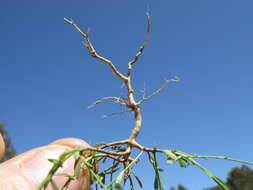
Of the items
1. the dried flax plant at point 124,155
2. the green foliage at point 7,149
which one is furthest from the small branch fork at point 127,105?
the green foliage at point 7,149

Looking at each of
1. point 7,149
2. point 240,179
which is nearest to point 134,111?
point 7,149

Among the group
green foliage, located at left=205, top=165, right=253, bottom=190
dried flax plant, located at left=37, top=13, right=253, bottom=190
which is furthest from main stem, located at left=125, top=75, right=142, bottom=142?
green foliage, located at left=205, top=165, right=253, bottom=190

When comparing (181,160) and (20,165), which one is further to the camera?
(20,165)

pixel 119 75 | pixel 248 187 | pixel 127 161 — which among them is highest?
pixel 119 75

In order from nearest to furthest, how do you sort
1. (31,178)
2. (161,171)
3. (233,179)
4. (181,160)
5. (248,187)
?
(181,160) → (161,171) → (31,178) → (248,187) → (233,179)

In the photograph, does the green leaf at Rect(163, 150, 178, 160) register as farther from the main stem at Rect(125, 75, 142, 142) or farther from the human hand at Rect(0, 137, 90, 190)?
the human hand at Rect(0, 137, 90, 190)

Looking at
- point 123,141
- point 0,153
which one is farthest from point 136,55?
point 0,153

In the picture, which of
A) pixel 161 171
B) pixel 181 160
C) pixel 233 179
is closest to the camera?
pixel 181 160

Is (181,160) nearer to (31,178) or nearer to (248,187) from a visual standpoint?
(31,178)

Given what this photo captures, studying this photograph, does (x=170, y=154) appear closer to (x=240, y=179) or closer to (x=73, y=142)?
(x=73, y=142)
